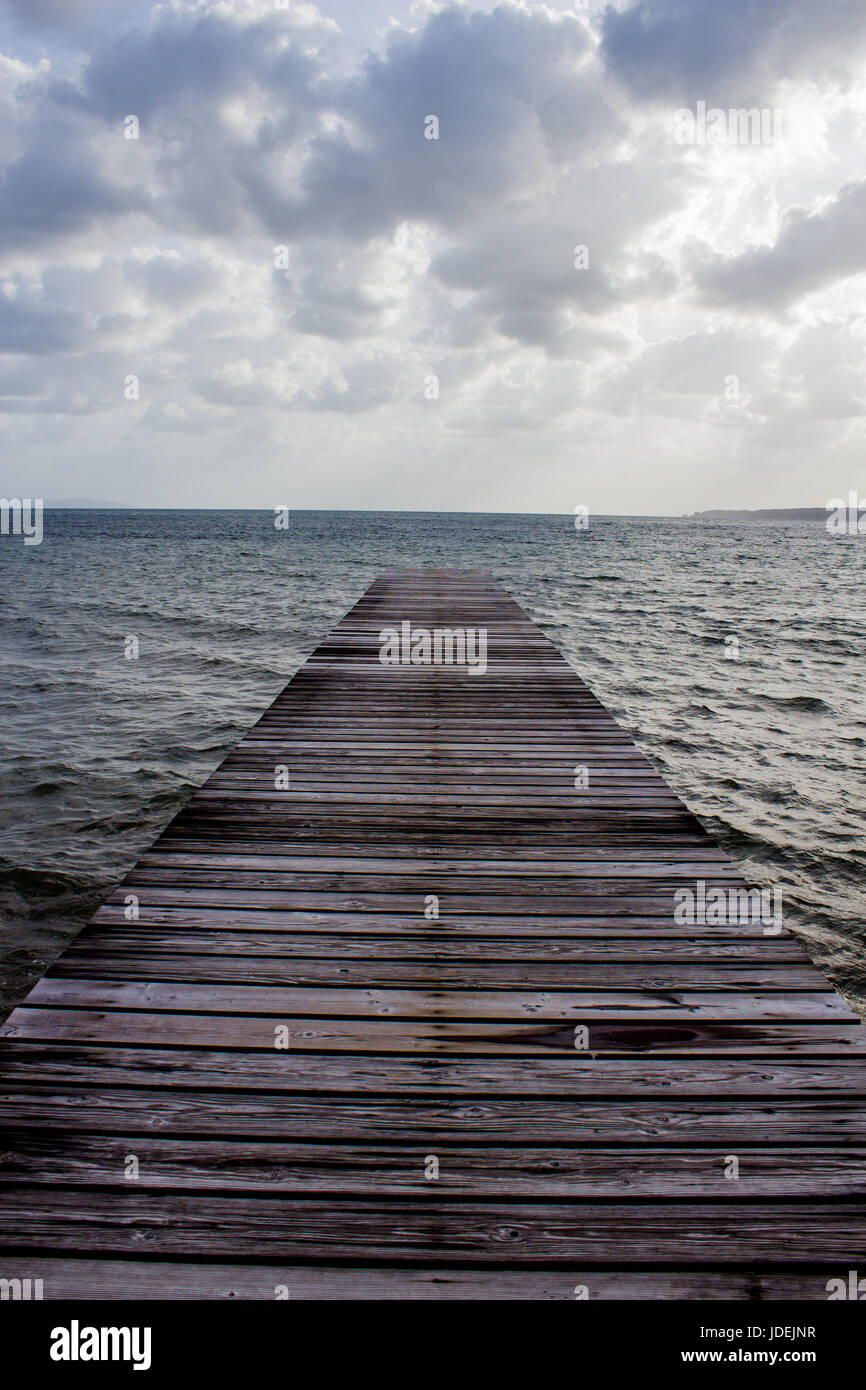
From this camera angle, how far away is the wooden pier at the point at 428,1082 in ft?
5.74

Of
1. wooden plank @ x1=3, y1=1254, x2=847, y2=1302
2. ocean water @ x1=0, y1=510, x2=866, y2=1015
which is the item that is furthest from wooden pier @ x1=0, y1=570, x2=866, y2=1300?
ocean water @ x1=0, y1=510, x2=866, y2=1015

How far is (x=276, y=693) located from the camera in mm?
11734

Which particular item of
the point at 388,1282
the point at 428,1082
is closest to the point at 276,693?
the point at 428,1082

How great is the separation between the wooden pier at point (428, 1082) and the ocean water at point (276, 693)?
2.35 meters

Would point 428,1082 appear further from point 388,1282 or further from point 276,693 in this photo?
point 276,693

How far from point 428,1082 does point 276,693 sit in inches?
389

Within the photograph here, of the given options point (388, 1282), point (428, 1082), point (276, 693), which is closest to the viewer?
point (388, 1282)

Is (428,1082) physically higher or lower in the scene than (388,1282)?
higher

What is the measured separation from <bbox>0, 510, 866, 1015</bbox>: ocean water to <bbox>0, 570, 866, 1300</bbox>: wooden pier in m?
2.35

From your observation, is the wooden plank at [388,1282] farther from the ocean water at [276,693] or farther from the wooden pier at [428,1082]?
the ocean water at [276,693]

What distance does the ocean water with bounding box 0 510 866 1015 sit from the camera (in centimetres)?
602
